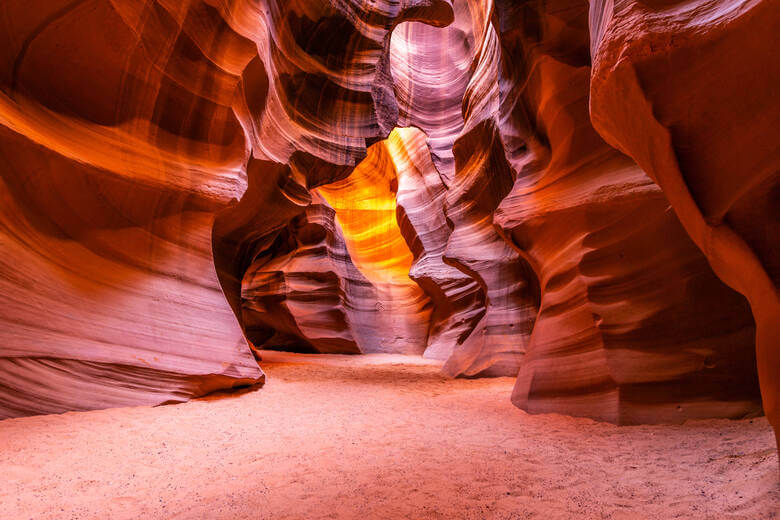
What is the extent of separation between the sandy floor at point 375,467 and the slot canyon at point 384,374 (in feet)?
0.07

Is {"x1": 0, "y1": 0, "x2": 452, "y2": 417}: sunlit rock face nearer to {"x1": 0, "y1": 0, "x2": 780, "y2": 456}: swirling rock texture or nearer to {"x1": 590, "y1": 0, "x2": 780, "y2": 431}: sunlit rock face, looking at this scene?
{"x1": 0, "y1": 0, "x2": 780, "y2": 456}: swirling rock texture

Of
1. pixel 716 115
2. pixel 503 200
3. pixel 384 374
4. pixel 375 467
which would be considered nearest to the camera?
pixel 716 115

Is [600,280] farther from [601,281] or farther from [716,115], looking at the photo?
[716,115]

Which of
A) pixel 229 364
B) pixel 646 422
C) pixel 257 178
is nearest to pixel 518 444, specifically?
pixel 646 422

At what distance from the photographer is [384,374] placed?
752cm

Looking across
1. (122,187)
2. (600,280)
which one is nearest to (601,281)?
(600,280)

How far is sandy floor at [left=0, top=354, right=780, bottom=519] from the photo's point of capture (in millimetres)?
1779

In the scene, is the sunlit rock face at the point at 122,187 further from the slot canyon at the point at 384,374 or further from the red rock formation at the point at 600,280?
the red rock formation at the point at 600,280

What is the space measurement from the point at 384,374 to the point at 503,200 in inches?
156

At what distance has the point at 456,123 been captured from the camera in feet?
44.7

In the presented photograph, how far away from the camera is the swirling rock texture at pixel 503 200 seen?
1830mm

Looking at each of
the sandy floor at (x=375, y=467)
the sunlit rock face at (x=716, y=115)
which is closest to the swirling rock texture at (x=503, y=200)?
the sunlit rock face at (x=716, y=115)

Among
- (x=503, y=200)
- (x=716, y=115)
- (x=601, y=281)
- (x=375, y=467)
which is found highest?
(x=503, y=200)

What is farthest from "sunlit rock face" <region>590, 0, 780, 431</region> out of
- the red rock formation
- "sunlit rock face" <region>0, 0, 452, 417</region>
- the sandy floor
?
"sunlit rock face" <region>0, 0, 452, 417</region>
